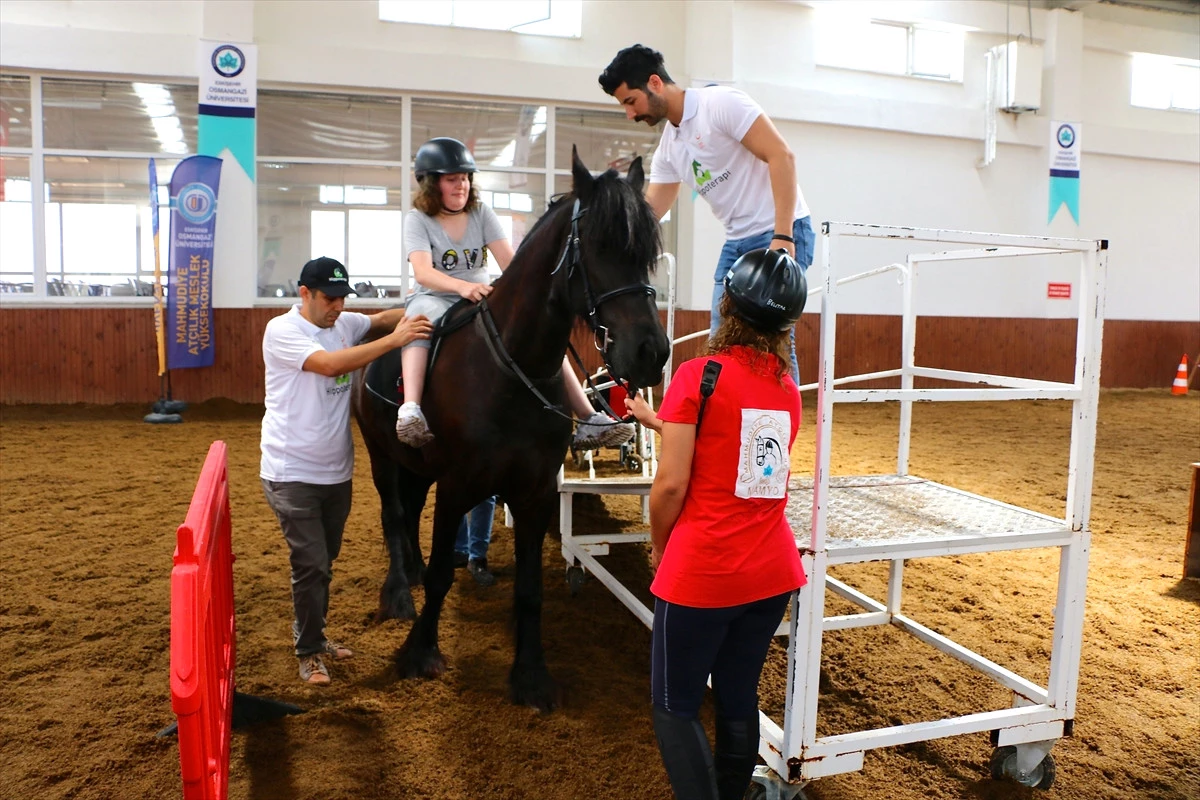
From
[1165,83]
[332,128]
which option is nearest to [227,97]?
[332,128]

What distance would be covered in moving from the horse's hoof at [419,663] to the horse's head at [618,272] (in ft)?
4.96

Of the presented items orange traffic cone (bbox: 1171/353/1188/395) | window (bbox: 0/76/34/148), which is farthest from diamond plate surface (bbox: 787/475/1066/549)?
orange traffic cone (bbox: 1171/353/1188/395)

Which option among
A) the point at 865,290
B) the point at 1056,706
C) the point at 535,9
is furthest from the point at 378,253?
the point at 1056,706

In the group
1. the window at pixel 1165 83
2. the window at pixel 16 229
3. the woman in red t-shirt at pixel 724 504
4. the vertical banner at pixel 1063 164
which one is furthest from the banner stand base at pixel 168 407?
the window at pixel 1165 83

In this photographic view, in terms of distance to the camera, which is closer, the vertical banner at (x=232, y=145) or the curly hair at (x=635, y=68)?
the curly hair at (x=635, y=68)

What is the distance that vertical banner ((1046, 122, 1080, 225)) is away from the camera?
13.7 metres

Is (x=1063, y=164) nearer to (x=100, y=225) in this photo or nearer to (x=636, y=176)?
(x=636, y=176)

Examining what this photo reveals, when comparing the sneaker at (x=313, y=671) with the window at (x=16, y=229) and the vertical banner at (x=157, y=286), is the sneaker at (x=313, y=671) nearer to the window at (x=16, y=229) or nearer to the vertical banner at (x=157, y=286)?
the vertical banner at (x=157, y=286)

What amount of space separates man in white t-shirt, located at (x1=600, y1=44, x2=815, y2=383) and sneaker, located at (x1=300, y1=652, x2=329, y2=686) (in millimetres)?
1991

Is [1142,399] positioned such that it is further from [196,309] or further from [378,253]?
[196,309]

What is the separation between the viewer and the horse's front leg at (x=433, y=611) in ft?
10.8

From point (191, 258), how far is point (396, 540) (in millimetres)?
7710

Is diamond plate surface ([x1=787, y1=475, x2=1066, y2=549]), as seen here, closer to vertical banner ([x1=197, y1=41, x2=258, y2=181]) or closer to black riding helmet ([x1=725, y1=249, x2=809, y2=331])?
black riding helmet ([x1=725, y1=249, x2=809, y2=331])

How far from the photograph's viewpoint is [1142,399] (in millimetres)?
12984
